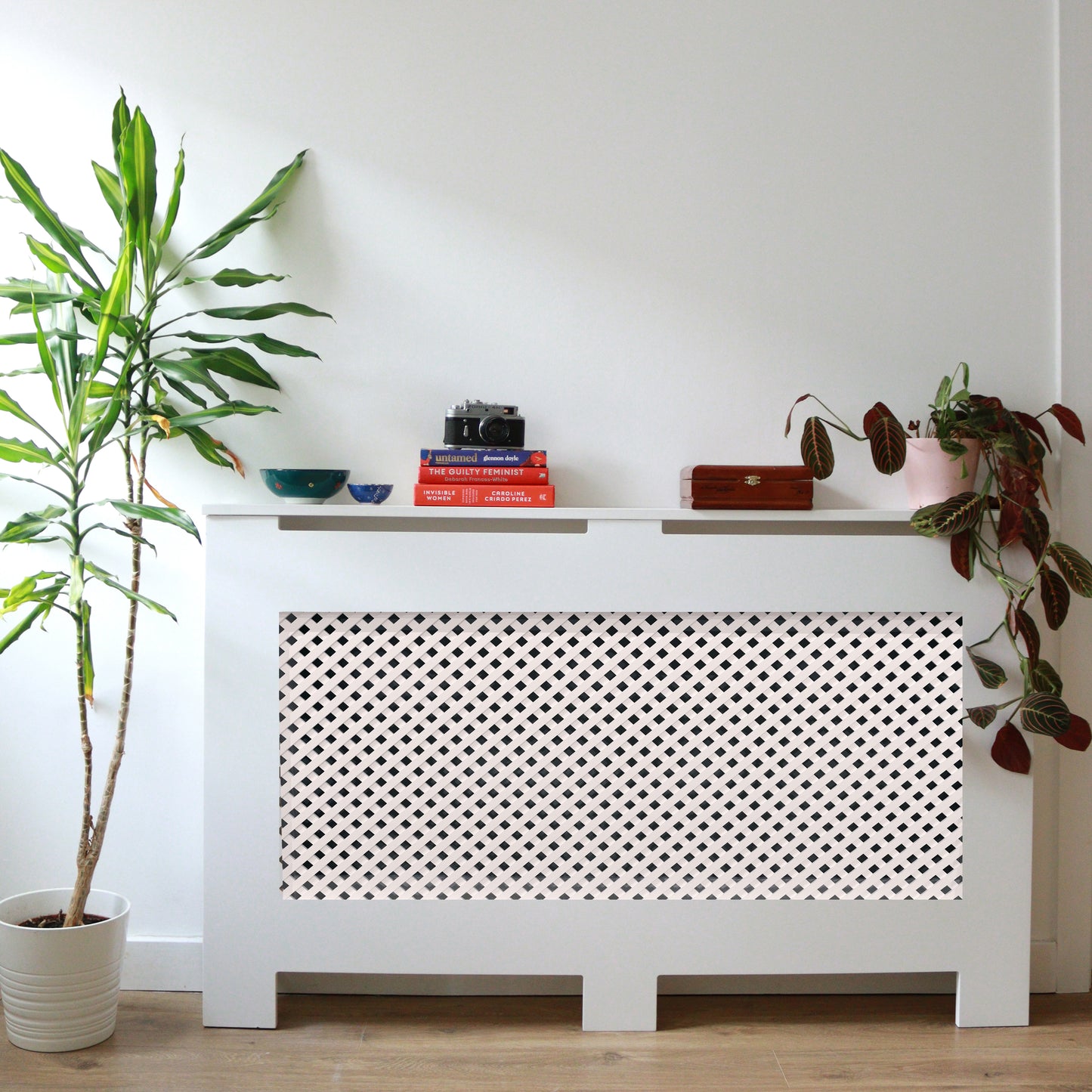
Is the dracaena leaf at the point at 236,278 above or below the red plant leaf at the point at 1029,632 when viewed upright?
above

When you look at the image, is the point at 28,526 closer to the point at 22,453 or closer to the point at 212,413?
the point at 22,453

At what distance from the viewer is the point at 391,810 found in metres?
1.86

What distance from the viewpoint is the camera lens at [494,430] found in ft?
6.19

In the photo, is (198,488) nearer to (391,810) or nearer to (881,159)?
(391,810)

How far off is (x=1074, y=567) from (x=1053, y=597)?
2.8 inches

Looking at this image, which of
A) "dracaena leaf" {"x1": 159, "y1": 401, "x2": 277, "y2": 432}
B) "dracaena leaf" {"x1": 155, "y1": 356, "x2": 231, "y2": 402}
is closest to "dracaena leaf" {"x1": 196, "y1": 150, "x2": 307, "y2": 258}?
"dracaena leaf" {"x1": 155, "y1": 356, "x2": 231, "y2": 402}

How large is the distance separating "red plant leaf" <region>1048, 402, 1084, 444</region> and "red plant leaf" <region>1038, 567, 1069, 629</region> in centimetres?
31

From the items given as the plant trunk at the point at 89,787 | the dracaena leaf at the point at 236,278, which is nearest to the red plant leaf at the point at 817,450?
the dracaena leaf at the point at 236,278

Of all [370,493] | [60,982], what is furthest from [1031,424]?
[60,982]

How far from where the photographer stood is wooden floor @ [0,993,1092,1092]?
1662 mm

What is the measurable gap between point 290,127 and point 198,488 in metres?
0.82

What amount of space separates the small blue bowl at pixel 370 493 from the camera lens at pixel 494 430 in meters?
0.23

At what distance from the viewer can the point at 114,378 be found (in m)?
2.03

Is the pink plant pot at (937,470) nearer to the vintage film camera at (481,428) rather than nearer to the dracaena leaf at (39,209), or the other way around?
the vintage film camera at (481,428)
